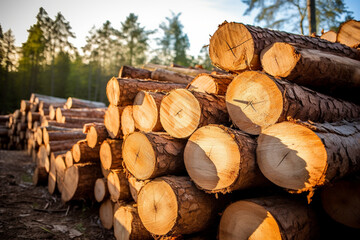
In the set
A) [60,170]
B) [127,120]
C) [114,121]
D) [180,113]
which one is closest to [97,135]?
[114,121]

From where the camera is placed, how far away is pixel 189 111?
2119 millimetres

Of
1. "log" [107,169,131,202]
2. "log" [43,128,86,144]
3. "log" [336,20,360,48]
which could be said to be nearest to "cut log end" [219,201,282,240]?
"log" [107,169,131,202]

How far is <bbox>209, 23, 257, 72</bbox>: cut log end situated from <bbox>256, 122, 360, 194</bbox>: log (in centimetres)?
85

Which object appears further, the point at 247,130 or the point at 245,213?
the point at 247,130

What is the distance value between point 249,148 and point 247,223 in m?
0.56

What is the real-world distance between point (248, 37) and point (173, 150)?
1293 mm

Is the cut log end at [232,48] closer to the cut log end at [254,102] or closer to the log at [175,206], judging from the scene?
the cut log end at [254,102]

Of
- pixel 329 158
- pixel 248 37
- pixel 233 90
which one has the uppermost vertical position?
pixel 248 37

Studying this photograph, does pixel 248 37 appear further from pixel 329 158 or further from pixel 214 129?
pixel 329 158

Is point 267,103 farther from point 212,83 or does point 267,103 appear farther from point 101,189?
point 101,189

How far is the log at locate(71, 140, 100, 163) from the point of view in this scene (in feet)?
12.1

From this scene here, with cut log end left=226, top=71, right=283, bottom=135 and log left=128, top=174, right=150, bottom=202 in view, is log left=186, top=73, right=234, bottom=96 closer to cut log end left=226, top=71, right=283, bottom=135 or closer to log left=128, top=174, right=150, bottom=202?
cut log end left=226, top=71, right=283, bottom=135

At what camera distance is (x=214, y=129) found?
1.87 meters

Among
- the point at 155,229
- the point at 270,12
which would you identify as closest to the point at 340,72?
the point at 155,229
